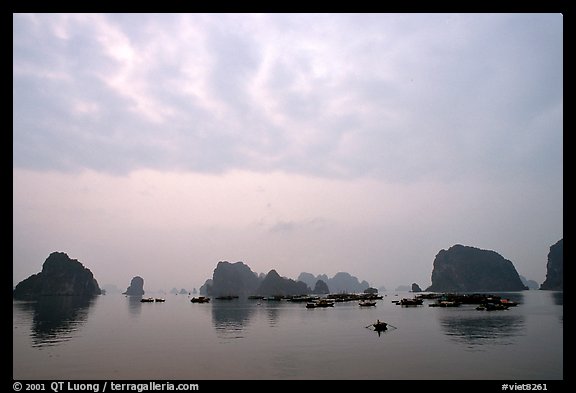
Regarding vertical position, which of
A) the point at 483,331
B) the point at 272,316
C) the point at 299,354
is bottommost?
the point at 272,316

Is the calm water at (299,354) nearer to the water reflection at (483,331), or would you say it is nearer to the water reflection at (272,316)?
the water reflection at (483,331)

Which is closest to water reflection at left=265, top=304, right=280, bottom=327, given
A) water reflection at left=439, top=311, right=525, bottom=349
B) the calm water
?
the calm water

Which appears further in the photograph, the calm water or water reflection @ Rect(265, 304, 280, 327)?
water reflection @ Rect(265, 304, 280, 327)

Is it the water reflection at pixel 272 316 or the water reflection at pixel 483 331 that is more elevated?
the water reflection at pixel 483 331

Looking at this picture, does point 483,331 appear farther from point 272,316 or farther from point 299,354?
point 272,316

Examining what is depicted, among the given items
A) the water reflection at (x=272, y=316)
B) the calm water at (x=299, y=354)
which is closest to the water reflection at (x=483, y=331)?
the calm water at (x=299, y=354)

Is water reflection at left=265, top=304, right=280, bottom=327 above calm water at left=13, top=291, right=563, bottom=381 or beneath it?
beneath

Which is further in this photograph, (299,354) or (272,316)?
(272,316)

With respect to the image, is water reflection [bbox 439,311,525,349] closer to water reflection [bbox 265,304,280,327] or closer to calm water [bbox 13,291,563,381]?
calm water [bbox 13,291,563,381]

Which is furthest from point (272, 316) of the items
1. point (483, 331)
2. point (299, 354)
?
point (299, 354)

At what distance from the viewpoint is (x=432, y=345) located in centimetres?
4353

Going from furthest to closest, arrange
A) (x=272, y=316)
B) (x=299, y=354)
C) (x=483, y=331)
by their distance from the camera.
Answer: (x=272, y=316) → (x=483, y=331) → (x=299, y=354)
